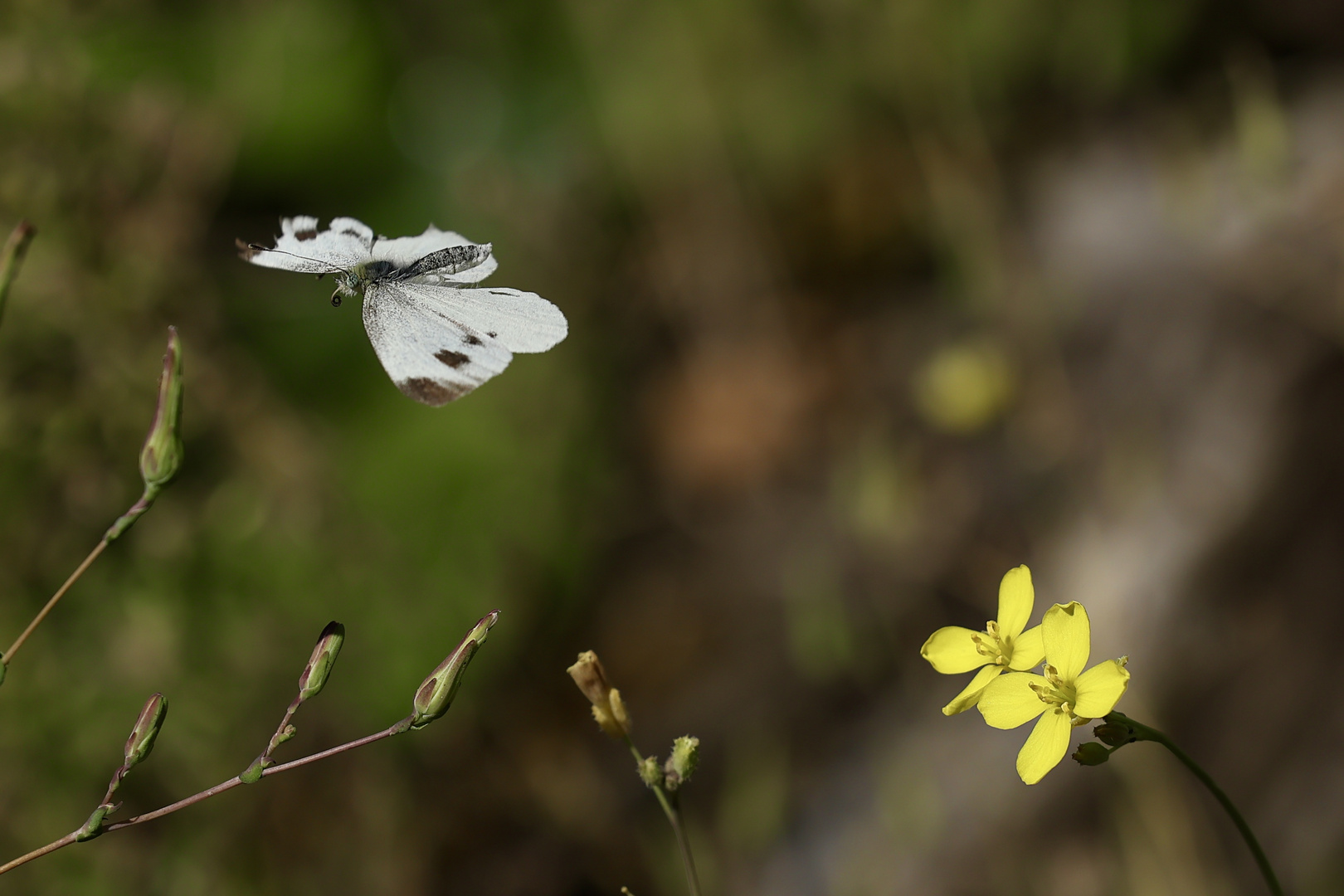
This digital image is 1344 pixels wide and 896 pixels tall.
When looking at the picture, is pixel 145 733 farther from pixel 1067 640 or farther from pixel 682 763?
pixel 1067 640

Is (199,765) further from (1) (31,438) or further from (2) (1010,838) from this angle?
(2) (1010,838)

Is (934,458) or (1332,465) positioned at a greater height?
(1332,465)

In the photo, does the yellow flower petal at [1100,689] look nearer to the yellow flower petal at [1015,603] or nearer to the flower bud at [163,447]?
the yellow flower petal at [1015,603]

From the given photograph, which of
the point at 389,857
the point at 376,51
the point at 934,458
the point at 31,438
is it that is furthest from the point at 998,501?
the point at 376,51

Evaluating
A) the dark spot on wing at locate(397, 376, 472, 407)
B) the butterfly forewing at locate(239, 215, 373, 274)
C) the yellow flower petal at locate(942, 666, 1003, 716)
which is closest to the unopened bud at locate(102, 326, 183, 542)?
the butterfly forewing at locate(239, 215, 373, 274)

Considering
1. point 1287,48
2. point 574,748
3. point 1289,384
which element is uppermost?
point 1287,48

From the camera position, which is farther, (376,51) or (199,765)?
(376,51)

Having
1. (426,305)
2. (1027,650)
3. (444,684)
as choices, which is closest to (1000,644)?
(1027,650)

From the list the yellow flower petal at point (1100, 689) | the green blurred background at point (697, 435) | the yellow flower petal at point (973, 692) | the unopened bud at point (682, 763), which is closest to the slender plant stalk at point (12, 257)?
the unopened bud at point (682, 763)
